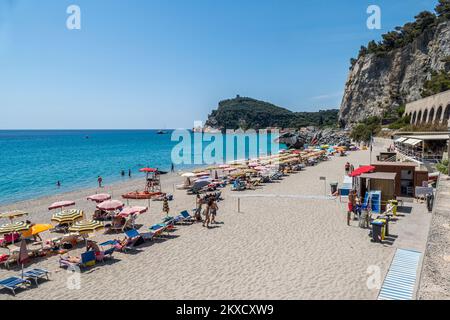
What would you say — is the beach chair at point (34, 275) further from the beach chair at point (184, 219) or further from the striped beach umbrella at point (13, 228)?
the beach chair at point (184, 219)

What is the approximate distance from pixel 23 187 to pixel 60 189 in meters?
5.31

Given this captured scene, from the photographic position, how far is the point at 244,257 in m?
10.3

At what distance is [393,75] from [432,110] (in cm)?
3306

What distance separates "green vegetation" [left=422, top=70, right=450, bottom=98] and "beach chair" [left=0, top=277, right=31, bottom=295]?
52483mm

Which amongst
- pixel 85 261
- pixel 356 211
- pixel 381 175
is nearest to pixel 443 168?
pixel 381 175

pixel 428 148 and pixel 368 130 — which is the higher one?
pixel 368 130

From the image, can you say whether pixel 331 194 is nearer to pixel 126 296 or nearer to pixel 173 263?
pixel 173 263

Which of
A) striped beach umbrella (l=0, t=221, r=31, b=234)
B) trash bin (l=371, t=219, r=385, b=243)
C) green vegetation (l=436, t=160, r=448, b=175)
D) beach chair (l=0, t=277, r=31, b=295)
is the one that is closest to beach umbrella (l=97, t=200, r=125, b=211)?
striped beach umbrella (l=0, t=221, r=31, b=234)

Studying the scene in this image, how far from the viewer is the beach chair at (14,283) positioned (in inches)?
335

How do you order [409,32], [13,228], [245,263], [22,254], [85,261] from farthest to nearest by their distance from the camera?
[409,32] < [13,228] < [22,254] < [85,261] < [245,263]

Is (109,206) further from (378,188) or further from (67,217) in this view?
(378,188)

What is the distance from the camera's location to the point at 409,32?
220 ft

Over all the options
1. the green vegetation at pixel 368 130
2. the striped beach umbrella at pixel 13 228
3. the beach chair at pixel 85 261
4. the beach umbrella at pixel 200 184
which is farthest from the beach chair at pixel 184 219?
the green vegetation at pixel 368 130
